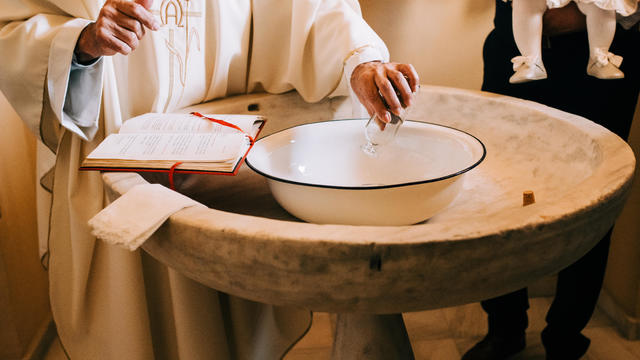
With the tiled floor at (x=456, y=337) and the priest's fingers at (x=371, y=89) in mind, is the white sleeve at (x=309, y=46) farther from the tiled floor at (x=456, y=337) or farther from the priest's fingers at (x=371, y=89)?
the tiled floor at (x=456, y=337)

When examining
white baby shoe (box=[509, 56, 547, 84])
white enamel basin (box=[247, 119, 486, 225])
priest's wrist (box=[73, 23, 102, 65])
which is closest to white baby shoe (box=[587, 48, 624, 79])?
white baby shoe (box=[509, 56, 547, 84])

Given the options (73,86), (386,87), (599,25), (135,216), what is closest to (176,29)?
(73,86)

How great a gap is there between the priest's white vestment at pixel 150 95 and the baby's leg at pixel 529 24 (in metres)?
0.32

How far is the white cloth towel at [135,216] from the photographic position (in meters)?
0.56

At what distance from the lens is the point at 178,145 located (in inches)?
31.5

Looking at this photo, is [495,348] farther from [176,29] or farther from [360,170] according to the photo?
[176,29]

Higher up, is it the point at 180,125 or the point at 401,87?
the point at 401,87

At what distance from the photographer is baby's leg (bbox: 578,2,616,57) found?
108 centimetres

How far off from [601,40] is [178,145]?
95 cm

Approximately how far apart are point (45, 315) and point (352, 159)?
4.04 feet

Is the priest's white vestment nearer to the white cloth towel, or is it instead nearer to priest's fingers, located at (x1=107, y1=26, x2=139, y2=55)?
priest's fingers, located at (x1=107, y1=26, x2=139, y2=55)

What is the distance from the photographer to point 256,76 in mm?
1227

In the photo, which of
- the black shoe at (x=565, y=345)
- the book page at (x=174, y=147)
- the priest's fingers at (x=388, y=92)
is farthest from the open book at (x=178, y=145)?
the black shoe at (x=565, y=345)

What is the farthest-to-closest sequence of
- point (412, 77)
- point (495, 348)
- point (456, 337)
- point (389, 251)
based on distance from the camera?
point (456, 337), point (495, 348), point (412, 77), point (389, 251)
